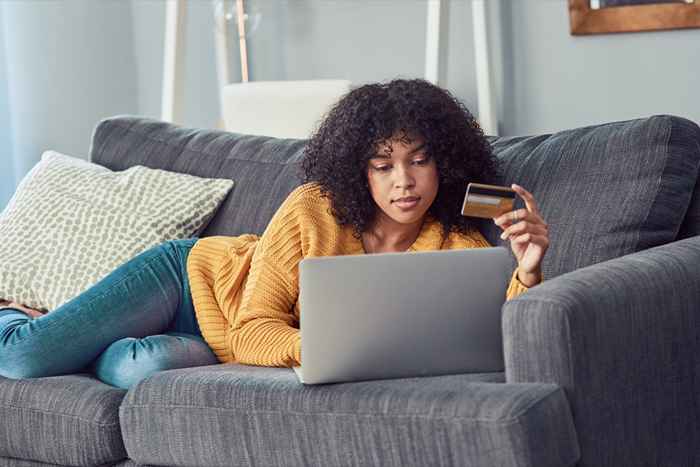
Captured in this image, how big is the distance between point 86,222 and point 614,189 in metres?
1.24

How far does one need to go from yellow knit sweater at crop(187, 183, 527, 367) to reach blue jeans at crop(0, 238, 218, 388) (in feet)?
0.18

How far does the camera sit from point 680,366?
6.28 ft

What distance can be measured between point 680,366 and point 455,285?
0.44 metres

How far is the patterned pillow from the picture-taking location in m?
2.63

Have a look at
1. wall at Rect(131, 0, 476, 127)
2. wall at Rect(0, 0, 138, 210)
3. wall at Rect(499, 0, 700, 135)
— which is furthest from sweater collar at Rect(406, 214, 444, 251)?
wall at Rect(0, 0, 138, 210)

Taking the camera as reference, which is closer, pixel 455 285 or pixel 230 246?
pixel 455 285

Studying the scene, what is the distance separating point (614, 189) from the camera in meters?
2.14

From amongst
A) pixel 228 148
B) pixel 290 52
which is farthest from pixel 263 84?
pixel 290 52

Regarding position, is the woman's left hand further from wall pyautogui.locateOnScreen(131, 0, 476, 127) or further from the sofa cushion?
wall pyautogui.locateOnScreen(131, 0, 476, 127)

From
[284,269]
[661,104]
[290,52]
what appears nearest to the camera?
[284,269]

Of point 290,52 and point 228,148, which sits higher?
point 290,52

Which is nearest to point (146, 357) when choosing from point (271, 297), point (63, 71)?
point (271, 297)

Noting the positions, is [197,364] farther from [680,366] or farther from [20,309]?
[680,366]

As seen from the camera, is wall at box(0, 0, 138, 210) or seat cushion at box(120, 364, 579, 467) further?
wall at box(0, 0, 138, 210)
